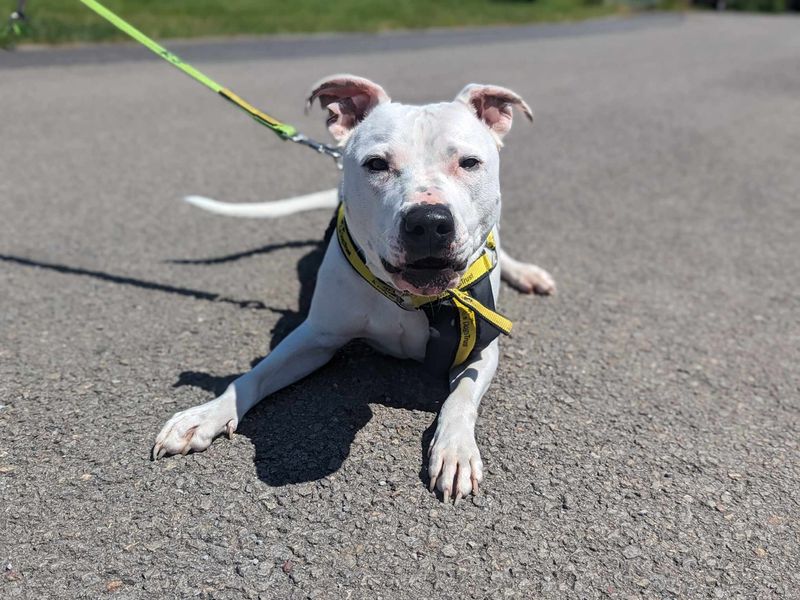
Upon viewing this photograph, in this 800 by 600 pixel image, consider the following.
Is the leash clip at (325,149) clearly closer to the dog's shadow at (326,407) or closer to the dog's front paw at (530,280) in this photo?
the dog's shadow at (326,407)

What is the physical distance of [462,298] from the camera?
3.14m

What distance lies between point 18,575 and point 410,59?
12067 millimetres

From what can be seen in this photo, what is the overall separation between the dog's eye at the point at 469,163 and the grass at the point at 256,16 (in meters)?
8.45

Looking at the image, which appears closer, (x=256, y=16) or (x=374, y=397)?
(x=374, y=397)

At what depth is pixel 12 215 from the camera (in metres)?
5.58

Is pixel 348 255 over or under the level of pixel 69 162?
over

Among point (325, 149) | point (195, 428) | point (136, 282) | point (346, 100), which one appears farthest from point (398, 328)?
point (136, 282)

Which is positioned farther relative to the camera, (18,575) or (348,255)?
(348,255)

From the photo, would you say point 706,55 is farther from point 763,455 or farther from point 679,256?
point 763,455

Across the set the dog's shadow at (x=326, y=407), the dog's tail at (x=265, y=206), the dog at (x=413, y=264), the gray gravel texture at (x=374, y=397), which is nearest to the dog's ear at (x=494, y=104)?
the dog at (x=413, y=264)

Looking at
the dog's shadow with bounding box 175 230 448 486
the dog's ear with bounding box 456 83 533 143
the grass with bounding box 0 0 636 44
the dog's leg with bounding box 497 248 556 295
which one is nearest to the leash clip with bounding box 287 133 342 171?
the dog's shadow with bounding box 175 230 448 486

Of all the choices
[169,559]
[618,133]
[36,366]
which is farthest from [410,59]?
[169,559]

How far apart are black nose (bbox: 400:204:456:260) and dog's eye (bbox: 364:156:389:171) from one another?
0.32m

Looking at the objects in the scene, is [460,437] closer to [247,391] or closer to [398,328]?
[398,328]
